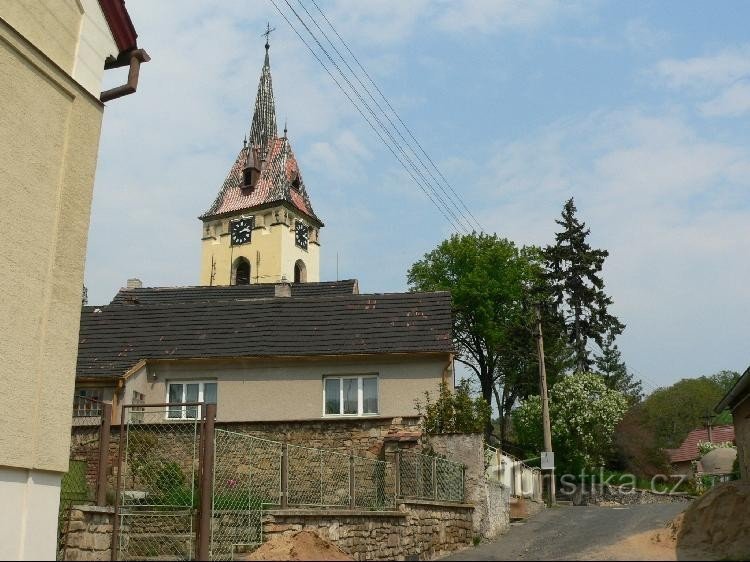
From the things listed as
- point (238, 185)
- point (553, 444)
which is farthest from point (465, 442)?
point (238, 185)

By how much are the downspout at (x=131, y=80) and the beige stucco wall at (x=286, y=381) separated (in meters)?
10.7

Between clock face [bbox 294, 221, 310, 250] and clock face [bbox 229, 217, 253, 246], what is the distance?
3.87 metres

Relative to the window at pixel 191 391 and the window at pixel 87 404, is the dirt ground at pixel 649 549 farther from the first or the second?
the window at pixel 191 391

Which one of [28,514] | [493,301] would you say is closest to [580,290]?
[493,301]

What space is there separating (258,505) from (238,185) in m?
62.3

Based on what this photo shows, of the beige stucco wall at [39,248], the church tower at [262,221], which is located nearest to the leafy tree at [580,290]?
the church tower at [262,221]

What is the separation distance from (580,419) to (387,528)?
29.0 meters

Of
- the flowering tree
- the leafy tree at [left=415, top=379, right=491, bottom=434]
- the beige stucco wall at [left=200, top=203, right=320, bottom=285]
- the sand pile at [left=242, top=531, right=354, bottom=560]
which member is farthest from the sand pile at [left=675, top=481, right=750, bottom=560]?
the beige stucco wall at [left=200, top=203, right=320, bottom=285]

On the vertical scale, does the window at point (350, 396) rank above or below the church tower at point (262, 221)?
below

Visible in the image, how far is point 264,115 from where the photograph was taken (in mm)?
73250

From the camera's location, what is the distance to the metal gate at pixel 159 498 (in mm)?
9617

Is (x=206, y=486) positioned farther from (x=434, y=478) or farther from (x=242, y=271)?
(x=242, y=271)

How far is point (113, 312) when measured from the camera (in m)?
26.1

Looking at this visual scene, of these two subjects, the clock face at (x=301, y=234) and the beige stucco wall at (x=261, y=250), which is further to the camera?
the clock face at (x=301, y=234)
